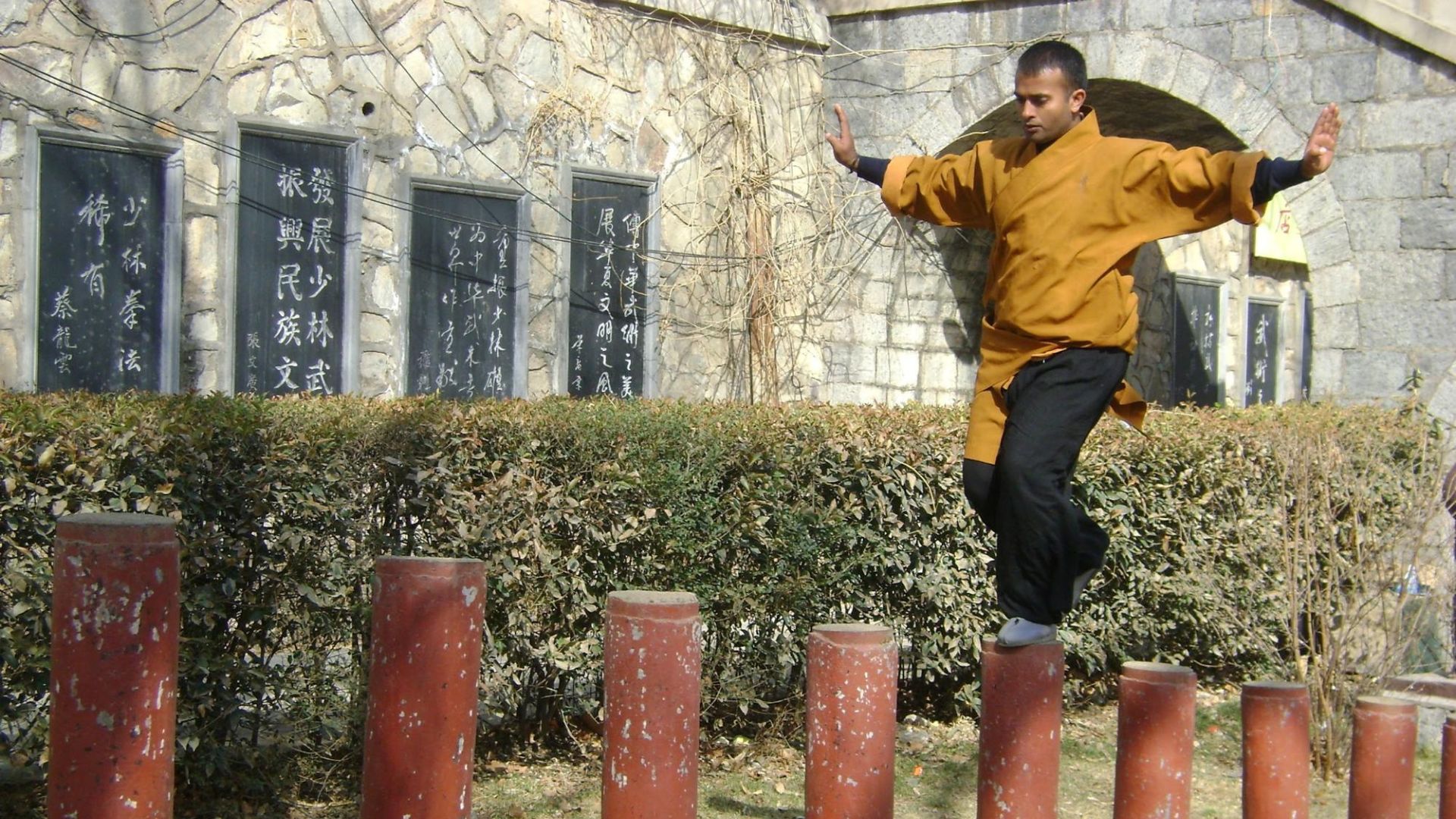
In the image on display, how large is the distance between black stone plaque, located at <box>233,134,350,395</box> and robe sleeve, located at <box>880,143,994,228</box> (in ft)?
15.5

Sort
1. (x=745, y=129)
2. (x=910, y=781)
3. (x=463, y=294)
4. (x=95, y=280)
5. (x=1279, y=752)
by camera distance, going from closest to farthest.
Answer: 1. (x=1279, y=752)
2. (x=910, y=781)
3. (x=95, y=280)
4. (x=463, y=294)
5. (x=745, y=129)

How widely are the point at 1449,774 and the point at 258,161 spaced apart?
21.0 ft

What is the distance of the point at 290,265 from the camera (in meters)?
8.03

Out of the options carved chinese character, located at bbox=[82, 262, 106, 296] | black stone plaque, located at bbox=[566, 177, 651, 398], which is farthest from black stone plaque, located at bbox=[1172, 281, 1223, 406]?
carved chinese character, located at bbox=[82, 262, 106, 296]

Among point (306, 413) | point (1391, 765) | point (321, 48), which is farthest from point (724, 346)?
point (1391, 765)

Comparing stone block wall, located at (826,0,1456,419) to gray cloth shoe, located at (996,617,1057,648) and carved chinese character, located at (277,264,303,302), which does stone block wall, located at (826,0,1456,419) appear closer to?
carved chinese character, located at (277,264,303,302)

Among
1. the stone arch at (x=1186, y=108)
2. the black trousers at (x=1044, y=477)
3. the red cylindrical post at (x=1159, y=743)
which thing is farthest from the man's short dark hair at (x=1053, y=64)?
the stone arch at (x=1186, y=108)

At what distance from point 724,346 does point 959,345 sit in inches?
82.0

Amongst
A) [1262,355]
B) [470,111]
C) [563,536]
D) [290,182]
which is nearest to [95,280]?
[290,182]

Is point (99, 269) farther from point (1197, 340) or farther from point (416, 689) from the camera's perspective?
point (1197, 340)

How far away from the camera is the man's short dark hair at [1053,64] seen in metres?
3.80

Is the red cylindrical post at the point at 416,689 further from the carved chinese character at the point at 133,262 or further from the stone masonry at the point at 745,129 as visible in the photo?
the carved chinese character at the point at 133,262

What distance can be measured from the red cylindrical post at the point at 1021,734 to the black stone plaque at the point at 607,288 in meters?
6.47

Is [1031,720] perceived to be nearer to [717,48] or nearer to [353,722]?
[353,722]
